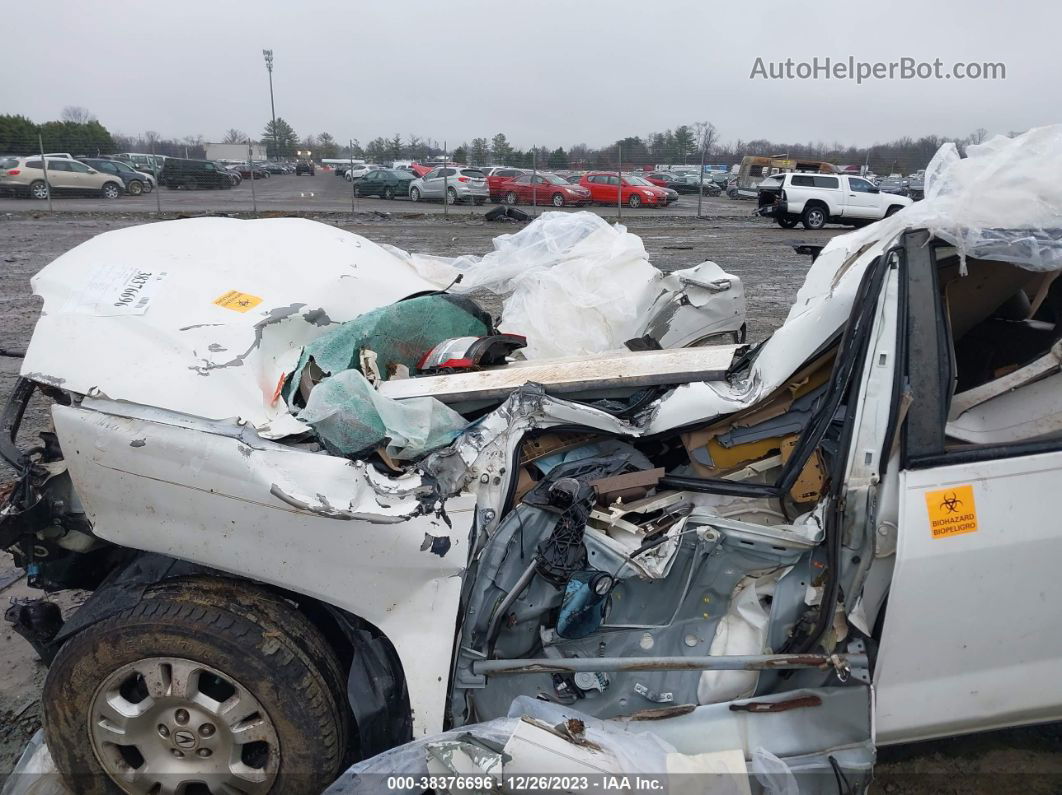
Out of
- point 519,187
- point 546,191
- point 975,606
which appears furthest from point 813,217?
point 975,606

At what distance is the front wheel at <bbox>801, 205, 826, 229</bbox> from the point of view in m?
20.2

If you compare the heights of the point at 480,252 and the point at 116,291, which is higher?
the point at 116,291

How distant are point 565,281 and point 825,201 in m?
18.5

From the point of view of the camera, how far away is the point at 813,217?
20234 millimetres


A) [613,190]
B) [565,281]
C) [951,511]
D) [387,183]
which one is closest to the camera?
[951,511]

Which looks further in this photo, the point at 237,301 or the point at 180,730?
the point at 237,301

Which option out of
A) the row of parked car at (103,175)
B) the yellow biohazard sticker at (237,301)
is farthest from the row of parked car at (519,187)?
the yellow biohazard sticker at (237,301)

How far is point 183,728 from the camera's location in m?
2.15

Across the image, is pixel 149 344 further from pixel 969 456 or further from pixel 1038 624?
pixel 1038 624

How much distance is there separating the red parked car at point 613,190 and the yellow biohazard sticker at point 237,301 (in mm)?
22532

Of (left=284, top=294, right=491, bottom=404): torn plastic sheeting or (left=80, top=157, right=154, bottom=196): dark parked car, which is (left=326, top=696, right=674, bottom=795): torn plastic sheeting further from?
(left=80, top=157, right=154, bottom=196): dark parked car

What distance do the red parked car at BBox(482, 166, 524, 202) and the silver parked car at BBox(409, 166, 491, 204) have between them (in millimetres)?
195

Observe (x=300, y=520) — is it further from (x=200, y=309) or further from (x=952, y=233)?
(x=952, y=233)

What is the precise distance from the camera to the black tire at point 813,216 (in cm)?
2019
